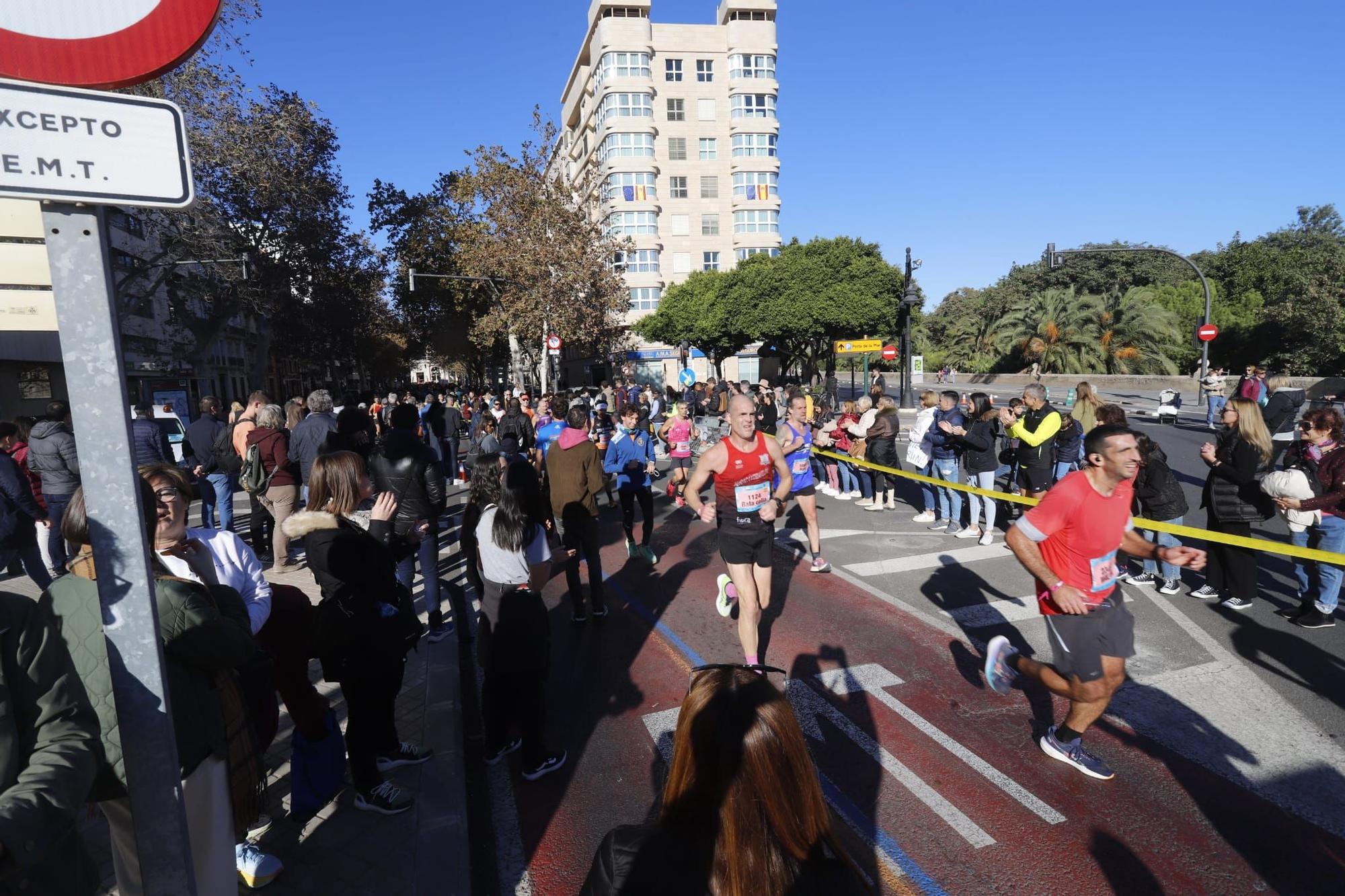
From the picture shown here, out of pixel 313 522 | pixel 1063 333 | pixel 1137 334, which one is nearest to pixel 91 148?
pixel 313 522

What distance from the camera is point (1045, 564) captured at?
4020 mm

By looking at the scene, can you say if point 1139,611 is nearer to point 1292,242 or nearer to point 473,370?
point 473,370

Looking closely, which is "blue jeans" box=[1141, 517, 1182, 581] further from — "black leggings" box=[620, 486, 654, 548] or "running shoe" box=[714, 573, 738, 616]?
"black leggings" box=[620, 486, 654, 548]

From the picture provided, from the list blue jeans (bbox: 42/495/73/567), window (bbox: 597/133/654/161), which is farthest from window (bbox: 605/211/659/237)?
blue jeans (bbox: 42/495/73/567)

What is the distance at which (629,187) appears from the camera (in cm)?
5181

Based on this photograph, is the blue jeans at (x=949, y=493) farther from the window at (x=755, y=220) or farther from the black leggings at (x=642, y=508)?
the window at (x=755, y=220)

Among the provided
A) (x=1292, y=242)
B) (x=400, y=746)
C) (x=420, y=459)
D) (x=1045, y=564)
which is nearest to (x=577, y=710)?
(x=400, y=746)

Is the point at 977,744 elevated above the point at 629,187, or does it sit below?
below

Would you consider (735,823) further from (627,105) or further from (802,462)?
(627,105)

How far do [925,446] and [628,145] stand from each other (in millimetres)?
47512

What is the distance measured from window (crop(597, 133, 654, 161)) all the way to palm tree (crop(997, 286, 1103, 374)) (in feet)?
93.2

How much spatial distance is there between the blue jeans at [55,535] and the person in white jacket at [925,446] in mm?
9984

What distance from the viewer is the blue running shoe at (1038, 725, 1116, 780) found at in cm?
388

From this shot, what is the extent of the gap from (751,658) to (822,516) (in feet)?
19.9
